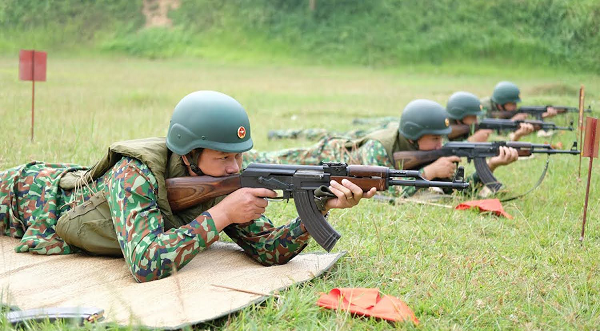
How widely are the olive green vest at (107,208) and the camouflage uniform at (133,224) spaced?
0.04 metres

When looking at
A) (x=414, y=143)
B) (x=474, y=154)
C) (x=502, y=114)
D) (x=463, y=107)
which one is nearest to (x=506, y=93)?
(x=502, y=114)

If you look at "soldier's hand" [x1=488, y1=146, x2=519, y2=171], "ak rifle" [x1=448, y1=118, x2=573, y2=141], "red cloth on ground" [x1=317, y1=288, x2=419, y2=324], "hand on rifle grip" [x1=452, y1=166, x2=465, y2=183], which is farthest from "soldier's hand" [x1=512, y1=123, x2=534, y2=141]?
"red cloth on ground" [x1=317, y1=288, x2=419, y2=324]

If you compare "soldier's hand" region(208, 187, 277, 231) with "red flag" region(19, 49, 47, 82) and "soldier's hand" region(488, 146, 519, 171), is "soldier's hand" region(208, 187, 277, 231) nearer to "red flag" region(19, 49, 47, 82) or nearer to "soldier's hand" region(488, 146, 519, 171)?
"soldier's hand" region(488, 146, 519, 171)

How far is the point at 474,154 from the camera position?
7176mm

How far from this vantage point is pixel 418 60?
28.4 metres

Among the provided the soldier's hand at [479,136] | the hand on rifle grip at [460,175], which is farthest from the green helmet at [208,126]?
the soldier's hand at [479,136]

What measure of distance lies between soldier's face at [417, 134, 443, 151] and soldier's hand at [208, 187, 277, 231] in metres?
3.55

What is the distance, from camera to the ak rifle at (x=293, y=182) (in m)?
3.94

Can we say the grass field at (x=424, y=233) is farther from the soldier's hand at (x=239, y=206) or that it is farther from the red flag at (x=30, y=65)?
the red flag at (x=30, y=65)

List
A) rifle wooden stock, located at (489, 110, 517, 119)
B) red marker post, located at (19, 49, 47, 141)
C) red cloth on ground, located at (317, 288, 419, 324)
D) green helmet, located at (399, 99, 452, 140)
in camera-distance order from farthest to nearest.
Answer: rifle wooden stock, located at (489, 110, 517, 119), red marker post, located at (19, 49, 47, 141), green helmet, located at (399, 99, 452, 140), red cloth on ground, located at (317, 288, 419, 324)

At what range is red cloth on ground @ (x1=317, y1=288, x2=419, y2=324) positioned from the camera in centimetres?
353

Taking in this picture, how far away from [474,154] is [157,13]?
26.4 m

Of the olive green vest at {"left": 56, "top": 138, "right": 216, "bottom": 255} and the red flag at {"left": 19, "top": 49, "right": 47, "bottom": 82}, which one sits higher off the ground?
the red flag at {"left": 19, "top": 49, "right": 47, "bottom": 82}

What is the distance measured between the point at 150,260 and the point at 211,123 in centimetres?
85
